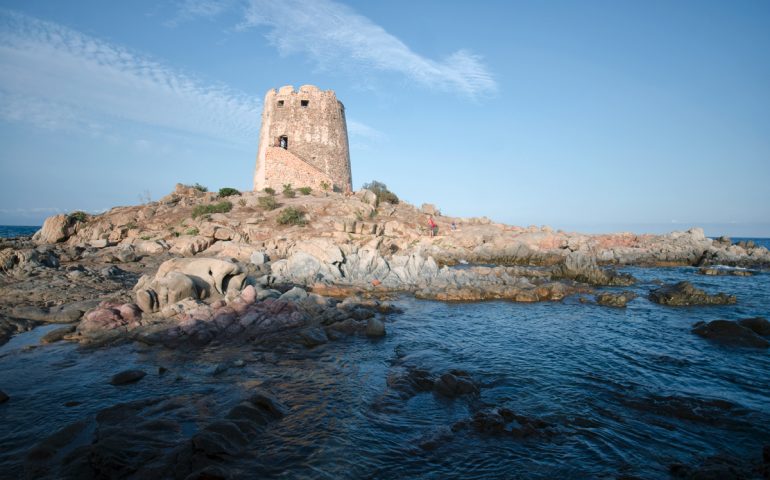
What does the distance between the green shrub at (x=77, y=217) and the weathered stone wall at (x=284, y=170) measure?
49.4 ft

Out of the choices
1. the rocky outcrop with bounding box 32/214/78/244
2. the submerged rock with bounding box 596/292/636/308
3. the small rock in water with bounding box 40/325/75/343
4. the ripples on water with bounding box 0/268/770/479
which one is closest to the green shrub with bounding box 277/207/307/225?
the rocky outcrop with bounding box 32/214/78/244

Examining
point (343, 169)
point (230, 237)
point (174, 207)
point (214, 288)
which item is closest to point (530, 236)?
point (343, 169)

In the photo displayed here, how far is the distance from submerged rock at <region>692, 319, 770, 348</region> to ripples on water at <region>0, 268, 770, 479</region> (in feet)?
1.82

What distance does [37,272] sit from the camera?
652 inches

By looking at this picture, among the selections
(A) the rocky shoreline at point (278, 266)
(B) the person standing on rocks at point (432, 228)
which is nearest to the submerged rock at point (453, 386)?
(A) the rocky shoreline at point (278, 266)

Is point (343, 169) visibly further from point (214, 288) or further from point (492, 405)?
point (492, 405)

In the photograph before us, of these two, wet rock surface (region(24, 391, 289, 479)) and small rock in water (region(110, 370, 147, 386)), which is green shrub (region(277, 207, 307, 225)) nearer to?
small rock in water (region(110, 370, 147, 386))

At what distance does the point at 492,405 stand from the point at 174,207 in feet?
118

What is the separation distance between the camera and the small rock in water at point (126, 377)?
8180mm

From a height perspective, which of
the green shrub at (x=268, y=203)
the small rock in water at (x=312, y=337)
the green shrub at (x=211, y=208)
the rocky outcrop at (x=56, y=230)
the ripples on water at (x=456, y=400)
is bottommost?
the ripples on water at (x=456, y=400)

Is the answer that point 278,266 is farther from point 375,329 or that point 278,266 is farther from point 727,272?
point 727,272

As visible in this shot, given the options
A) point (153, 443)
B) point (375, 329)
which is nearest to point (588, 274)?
point (375, 329)

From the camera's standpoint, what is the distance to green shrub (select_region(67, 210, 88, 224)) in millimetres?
31141

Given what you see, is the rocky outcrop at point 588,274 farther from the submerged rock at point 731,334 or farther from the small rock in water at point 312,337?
the small rock in water at point 312,337
